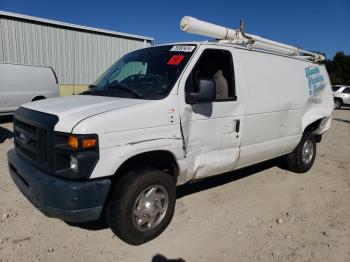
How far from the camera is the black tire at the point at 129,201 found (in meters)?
3.37

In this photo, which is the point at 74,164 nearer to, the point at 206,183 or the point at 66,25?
the point at 206,183

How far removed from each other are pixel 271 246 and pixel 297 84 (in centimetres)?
307

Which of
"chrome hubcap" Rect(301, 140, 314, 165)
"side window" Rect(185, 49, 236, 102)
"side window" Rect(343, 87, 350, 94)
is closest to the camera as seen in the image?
"side window" Rect(185, 49, 236, 102)

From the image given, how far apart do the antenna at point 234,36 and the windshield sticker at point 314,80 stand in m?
0.33

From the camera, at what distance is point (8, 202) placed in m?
4.54

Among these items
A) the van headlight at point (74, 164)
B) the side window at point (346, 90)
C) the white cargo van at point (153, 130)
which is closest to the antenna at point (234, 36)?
the white cargo van at point (153, 130)

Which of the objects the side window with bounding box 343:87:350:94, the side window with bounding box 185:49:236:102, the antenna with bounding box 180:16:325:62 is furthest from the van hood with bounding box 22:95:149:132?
the side window with bounding box 343:87:350:94

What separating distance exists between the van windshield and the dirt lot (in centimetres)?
163

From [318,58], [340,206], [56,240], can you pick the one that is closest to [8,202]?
[56,240]

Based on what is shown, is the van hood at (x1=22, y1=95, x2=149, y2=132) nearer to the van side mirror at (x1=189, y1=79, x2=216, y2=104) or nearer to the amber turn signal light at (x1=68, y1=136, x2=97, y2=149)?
the amber turn signal light at (x1=68, y1=136, x2=97, y2=149)

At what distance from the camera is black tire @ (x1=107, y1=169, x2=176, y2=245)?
132 inches

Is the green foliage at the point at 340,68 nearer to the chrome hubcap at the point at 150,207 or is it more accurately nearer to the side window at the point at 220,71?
the side window at the point at 220,71

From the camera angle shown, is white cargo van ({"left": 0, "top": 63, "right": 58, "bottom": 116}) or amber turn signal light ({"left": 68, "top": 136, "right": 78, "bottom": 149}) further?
white cargo van ({"left": 0, "top": 63, "right": 58, "bottom": 116})

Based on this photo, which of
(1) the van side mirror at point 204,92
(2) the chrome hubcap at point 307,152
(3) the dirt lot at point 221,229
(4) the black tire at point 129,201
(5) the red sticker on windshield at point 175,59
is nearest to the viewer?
(4) the black tire at point 129,201
